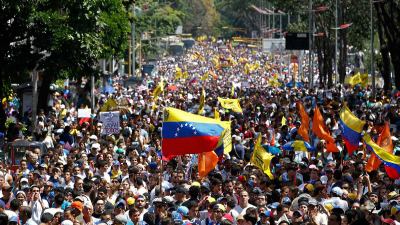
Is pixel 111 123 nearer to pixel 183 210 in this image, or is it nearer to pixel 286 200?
pixel 286 200

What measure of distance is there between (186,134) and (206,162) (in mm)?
1102

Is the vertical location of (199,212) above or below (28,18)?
below

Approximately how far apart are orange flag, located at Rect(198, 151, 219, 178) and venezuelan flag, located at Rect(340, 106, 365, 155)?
308cm

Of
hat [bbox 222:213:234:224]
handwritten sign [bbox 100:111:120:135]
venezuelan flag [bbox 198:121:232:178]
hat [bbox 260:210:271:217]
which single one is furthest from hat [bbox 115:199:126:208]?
handwritten sign [bbox 100:111:120:135]

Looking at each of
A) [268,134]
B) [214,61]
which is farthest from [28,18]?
[214,61]

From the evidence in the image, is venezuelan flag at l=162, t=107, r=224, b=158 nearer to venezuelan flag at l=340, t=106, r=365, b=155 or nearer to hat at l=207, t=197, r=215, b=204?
hat at l=207, t=197, r=215, b=204

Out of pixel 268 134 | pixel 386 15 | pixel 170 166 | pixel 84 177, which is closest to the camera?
pixel 84 177

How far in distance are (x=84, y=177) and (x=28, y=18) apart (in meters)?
13.0

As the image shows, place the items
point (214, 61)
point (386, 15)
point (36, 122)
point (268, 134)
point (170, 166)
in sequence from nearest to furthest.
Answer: point (170, 166) → point (268, 134) → point (36, 122) → point (386, 15) → point (214, 61)

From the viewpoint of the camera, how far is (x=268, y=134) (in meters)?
26.5

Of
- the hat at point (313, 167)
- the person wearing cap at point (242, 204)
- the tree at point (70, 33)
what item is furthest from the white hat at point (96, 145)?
the person wearing cap at point (242, 204)

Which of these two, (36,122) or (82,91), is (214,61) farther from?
(36,122)

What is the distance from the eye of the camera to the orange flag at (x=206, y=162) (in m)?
18.7

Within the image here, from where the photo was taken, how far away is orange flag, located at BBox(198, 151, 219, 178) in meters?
18.7
